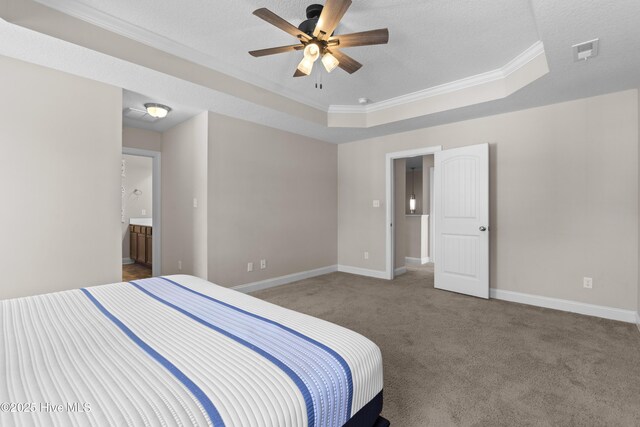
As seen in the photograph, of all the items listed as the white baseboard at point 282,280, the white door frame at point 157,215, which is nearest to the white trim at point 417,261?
the white baseboard at point 282,280

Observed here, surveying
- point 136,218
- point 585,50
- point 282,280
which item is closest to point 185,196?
point 282,280

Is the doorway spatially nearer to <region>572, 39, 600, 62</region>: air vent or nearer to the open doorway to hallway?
the open doorway to hallway

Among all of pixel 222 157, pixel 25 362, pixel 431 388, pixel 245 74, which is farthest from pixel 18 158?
pixel 431 388

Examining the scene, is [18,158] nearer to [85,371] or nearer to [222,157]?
[222,157]

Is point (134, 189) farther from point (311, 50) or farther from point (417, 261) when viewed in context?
point (417, 261)

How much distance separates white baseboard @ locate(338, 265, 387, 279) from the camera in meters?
4.96

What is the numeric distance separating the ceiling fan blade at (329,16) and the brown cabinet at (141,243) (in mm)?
4675

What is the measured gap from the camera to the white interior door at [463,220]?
383 centimetres

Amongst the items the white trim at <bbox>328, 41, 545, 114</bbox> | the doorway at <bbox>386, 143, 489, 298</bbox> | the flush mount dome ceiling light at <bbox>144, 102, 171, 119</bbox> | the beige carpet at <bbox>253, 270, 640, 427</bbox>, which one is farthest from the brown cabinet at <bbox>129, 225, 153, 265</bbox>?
the doorway at <bbox>386, 143, 489, 298</bbox>

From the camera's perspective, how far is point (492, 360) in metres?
2.24

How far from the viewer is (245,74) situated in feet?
10.9

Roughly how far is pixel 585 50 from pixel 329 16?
2048 mm

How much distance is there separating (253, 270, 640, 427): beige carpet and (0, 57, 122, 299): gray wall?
6.56 ft

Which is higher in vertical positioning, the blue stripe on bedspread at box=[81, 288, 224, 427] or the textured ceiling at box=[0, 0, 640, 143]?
the textured ceiling at box=[0, 0, 640, 143]
